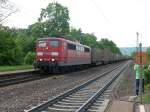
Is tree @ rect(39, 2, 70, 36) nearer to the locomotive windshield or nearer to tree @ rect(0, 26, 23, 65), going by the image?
tree @ rect(0, 26, 23, 65)

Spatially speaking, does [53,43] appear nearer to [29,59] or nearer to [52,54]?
[52,54]

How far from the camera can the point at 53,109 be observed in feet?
41.4

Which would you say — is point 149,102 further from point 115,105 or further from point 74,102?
point 74,102

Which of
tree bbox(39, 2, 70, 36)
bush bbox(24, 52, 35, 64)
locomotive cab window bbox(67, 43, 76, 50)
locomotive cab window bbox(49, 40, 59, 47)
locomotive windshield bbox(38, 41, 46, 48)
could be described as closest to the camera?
locomotive cab window bbox(49, 40, 59, 47)

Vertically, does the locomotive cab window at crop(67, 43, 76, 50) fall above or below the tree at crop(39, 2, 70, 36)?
below

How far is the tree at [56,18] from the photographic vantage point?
8994 cm

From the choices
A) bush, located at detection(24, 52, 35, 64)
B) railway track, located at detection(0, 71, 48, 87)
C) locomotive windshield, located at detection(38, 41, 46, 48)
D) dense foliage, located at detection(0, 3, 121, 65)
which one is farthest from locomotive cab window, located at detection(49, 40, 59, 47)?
bush, located at detection(24, 52, 35, 64)

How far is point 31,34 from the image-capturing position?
273 ft

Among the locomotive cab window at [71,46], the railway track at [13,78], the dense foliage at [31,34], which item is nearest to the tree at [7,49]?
the dense foliage at [31,34]

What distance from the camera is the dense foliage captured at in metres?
53.2

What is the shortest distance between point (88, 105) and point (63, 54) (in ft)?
60.6

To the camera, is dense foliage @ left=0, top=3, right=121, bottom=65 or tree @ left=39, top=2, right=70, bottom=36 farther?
tree @ left=39, top=2, right=70, bottom=36

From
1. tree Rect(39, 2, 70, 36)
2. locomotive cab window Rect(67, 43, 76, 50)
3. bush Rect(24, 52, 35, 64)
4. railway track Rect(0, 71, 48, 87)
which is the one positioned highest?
tree Rect(39, 2, 70, 36)

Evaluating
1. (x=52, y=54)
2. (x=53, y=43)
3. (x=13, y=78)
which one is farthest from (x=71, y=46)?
(x=13, y=78)
